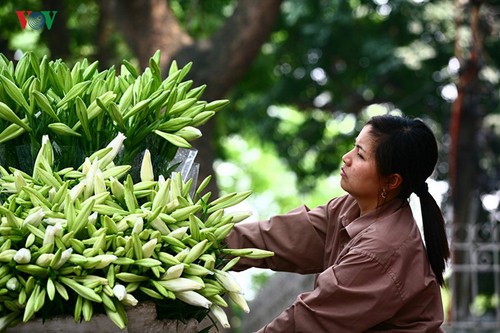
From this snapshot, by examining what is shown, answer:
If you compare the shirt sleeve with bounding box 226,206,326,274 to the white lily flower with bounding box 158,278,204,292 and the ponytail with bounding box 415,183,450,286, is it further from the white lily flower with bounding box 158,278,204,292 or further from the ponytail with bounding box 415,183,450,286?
the white lily flower with bounding box 158,278,204,292


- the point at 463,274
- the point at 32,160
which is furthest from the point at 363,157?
the point at 463,274

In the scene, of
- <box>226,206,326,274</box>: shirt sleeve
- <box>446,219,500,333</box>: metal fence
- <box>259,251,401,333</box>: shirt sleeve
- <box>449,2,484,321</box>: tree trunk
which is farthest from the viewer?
<box>449,2,484,321</box>: tree trunk

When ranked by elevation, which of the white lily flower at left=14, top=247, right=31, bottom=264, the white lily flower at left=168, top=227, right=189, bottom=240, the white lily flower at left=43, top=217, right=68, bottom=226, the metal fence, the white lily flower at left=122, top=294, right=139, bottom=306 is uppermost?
the white lily flower at left=43, top=217, right=68, bottom=226

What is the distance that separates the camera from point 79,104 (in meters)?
2.48

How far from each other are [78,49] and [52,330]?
1064 cm

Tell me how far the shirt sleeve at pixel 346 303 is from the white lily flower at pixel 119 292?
22.3 inches

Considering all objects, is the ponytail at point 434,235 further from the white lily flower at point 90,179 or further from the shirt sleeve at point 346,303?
the white lily flower at point 90,179

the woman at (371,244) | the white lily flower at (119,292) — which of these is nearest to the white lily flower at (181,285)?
the white lily flower at (119,292)

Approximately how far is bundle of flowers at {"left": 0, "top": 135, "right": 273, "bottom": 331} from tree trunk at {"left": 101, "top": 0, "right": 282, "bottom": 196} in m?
5.54

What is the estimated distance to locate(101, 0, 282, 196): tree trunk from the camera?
320 inches

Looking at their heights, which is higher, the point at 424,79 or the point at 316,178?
the point at 424,79

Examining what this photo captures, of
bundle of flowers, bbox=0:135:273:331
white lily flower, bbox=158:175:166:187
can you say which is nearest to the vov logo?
bundle of flowers, bbox=0:135:273:331

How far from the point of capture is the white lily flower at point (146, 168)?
8.07ft

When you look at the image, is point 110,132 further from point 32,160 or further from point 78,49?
point 78,49
